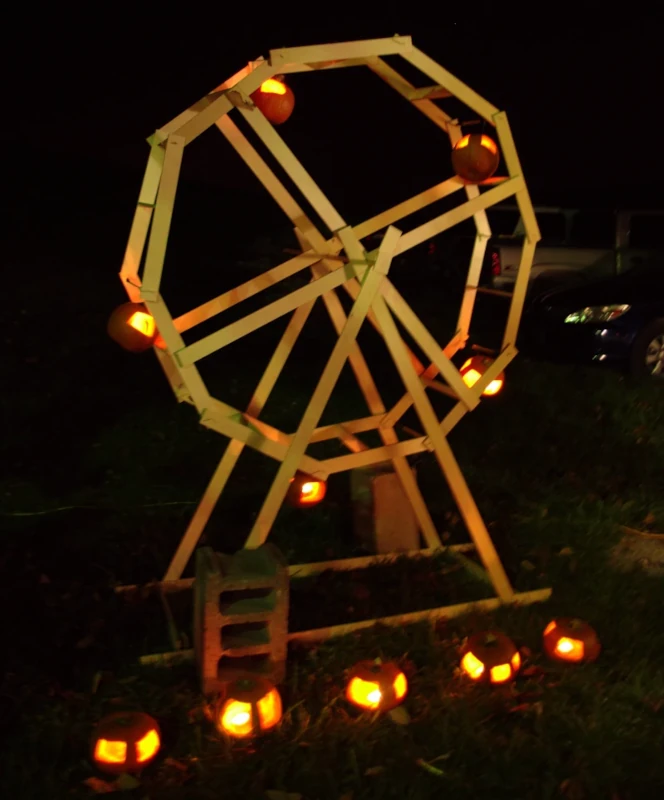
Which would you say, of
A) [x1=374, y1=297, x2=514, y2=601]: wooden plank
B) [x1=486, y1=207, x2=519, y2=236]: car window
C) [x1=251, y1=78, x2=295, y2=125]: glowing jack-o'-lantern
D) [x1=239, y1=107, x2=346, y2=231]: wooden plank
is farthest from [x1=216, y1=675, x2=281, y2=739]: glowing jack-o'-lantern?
[x1=486, y1=207, x2=519, y2=236]: car window

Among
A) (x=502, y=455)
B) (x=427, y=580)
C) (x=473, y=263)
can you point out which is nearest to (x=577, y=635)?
(x=427, y=580)

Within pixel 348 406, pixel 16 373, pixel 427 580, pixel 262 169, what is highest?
pixel 16 373

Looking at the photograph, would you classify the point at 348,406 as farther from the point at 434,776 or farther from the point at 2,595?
the point at 434,776

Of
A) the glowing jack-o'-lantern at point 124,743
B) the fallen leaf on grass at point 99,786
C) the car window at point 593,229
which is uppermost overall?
the car window at point 593,229

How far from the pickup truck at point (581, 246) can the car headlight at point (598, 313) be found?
7.14 feet

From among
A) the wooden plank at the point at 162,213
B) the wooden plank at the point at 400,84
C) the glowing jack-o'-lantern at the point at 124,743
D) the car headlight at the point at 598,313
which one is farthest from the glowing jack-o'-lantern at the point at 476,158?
the car headlight at the point at 598,313

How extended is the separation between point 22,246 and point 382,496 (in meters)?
9.31

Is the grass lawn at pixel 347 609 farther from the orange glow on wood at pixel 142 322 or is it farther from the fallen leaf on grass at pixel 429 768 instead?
the orange glow on wood at pixel 142 322

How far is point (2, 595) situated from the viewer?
4023 millimetres

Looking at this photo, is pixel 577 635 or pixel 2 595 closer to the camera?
pixel 577 635

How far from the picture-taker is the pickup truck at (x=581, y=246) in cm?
1099

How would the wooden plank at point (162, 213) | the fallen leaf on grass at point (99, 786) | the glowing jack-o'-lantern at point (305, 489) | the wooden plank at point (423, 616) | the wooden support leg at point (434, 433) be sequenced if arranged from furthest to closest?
A: the glowing jack-o'-lantern at point (305, 489) → the wooden plank at point (423, 616) → the wooden support leg at point (434, 433) → the wooden plank at point (162, 213) → the fallen leaf on grass at point (99, 786)

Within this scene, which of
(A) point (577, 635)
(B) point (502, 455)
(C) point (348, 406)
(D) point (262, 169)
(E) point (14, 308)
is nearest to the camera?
(A) point (577, 635)

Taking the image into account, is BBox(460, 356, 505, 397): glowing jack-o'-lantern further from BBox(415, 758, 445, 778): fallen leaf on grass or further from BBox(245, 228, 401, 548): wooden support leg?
BBox(415, 758, 445, 778): fallen leaf on grass
